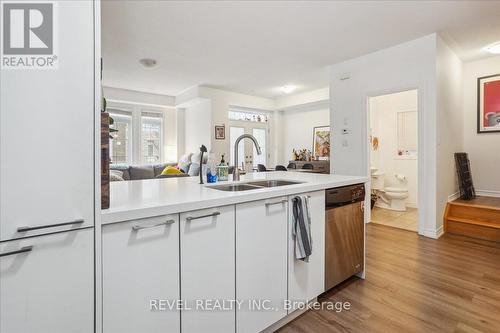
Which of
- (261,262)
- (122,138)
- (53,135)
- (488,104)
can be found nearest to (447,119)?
(488,104)

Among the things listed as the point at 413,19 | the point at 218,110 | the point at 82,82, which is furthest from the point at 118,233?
the point at 218,110

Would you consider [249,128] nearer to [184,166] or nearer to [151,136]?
[184,166]

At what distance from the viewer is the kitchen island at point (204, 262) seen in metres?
1.00

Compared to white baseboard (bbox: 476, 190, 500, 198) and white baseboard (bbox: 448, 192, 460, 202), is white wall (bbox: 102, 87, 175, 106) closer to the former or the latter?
white baseboard (bbox: 448, 192, 460, 202)

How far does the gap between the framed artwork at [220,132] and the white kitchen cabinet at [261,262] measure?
468 centimetres

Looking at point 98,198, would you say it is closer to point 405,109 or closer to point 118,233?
point 118,233

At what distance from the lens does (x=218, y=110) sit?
19.9ft

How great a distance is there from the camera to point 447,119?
3641 mm

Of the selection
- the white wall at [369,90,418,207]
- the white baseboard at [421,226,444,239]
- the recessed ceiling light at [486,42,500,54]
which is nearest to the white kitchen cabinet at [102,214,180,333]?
the white baseboard at [421,226,444,239]

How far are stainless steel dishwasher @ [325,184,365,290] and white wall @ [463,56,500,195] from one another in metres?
3.59

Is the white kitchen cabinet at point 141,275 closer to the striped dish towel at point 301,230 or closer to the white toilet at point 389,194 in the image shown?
the striped dish towel at point 301,230

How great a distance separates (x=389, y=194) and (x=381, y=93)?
199 centimetres

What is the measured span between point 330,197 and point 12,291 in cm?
171

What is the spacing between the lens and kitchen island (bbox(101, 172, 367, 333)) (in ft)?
3.29
